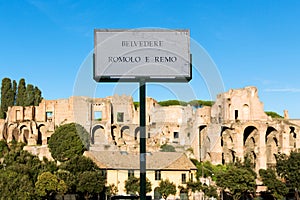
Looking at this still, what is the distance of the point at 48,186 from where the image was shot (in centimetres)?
2395

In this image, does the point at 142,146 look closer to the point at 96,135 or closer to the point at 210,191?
the point at 96,135

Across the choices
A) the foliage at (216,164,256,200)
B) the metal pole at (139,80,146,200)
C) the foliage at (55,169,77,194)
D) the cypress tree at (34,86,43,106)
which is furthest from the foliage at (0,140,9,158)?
the metal pole at (139,80,146,200)

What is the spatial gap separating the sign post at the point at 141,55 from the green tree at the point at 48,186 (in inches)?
625

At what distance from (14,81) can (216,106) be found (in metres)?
22.3

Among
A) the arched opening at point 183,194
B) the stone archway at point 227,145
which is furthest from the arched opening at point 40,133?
the arched opening at point 183,194

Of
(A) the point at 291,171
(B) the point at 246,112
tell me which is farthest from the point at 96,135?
(B) the point at 246,112

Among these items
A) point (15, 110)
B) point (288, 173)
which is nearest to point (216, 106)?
point (288, 173)

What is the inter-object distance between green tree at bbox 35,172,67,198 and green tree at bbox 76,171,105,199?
100 cm

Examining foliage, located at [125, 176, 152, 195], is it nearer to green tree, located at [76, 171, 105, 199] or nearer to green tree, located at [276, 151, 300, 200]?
green tree, located at [76, 171, 105, 199]

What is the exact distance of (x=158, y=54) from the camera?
9133 mm

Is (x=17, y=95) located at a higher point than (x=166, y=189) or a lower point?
higher

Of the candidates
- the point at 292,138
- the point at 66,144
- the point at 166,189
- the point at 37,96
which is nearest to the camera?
the point at 166,189

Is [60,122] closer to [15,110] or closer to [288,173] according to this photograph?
[15,110]

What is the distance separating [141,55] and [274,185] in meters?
20.6
